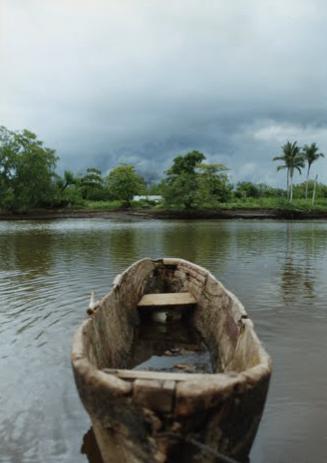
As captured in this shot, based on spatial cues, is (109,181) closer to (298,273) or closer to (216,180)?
(216,180)

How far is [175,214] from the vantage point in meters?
58.5

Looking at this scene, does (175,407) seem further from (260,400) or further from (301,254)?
(301,254)

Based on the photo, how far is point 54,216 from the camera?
60094 millimetres

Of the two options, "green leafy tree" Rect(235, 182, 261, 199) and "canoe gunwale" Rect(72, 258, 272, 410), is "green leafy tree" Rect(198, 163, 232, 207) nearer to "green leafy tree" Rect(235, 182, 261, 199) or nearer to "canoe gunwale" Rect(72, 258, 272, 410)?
"green leafy tree" Rect(235, 182, 261, 199)

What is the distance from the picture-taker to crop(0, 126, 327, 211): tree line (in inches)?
2328

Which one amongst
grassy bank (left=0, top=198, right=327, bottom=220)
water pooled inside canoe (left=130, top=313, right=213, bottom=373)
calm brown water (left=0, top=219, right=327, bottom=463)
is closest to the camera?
calm brown water (left=0, top=219, right=327, bottom=463)

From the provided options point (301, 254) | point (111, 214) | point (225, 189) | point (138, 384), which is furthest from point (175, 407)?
point (225, 189)

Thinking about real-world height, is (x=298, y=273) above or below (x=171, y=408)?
below

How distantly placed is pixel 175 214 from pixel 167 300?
51.2 meters

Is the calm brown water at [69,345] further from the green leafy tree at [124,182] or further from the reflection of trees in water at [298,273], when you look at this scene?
the green leafy tree at [124,182]

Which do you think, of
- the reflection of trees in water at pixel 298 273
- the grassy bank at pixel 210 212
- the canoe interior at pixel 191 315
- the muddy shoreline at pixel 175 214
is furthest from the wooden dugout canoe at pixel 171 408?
the grassy bank at pixel 210 212

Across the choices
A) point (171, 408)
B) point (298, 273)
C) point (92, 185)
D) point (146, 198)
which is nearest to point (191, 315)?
point (171, 408)

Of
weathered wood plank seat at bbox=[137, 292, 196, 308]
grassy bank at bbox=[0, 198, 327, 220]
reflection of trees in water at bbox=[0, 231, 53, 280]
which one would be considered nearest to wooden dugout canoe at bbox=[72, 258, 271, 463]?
weathered wood plank seat at bbox=[137, 292, 196, 308]

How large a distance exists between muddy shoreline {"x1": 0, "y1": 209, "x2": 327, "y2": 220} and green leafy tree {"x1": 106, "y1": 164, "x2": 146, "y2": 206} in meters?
9.68
